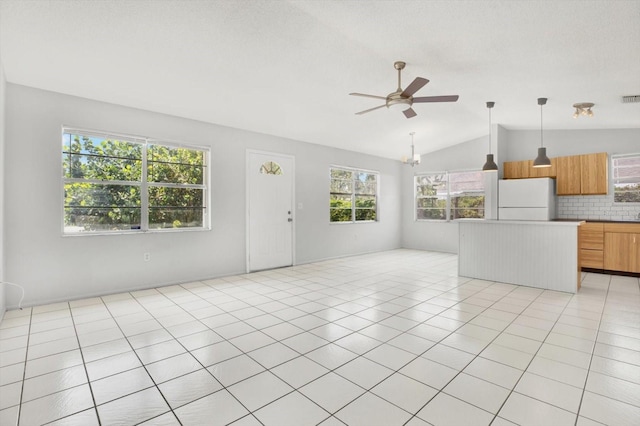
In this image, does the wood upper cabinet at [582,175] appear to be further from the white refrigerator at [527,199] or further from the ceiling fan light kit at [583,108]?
the ceiling fan light kit at [583,108]

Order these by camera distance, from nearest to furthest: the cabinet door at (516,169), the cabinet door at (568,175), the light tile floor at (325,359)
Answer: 1. the light tile floor at (325,359)
2. the cabinet door at (568,175)
3. the cabinet door at (516,169)

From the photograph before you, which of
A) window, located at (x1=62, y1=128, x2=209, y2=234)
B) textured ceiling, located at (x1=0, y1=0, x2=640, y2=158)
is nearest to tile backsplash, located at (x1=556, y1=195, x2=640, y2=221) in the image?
textured ceiling, located at (x1=0, y1=0, x2=640, y2=158)

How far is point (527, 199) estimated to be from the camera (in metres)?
6.02

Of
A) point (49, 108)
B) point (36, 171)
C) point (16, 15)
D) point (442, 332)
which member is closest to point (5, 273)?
point (36, 171)

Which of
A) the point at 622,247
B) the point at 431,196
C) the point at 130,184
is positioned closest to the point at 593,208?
the point at 622,247

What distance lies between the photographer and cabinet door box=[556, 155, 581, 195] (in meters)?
5.99

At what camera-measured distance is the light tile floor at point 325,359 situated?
1813 millimetres

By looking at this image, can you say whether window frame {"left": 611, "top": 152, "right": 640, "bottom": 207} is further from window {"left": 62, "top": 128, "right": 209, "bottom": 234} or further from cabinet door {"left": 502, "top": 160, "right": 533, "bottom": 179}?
window {"left": 62, "top": 128, "right": 209, "bottom": 234}

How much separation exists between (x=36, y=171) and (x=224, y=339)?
312cm

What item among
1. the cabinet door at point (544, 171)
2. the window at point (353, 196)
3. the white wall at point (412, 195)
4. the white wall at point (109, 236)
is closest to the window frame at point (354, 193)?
the window at point (353, 196)

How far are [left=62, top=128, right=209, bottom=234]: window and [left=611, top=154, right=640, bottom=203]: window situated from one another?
24.9ft

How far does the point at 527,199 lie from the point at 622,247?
1.63m

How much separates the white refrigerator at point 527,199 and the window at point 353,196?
2.96m

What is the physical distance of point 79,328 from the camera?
3.03 m
